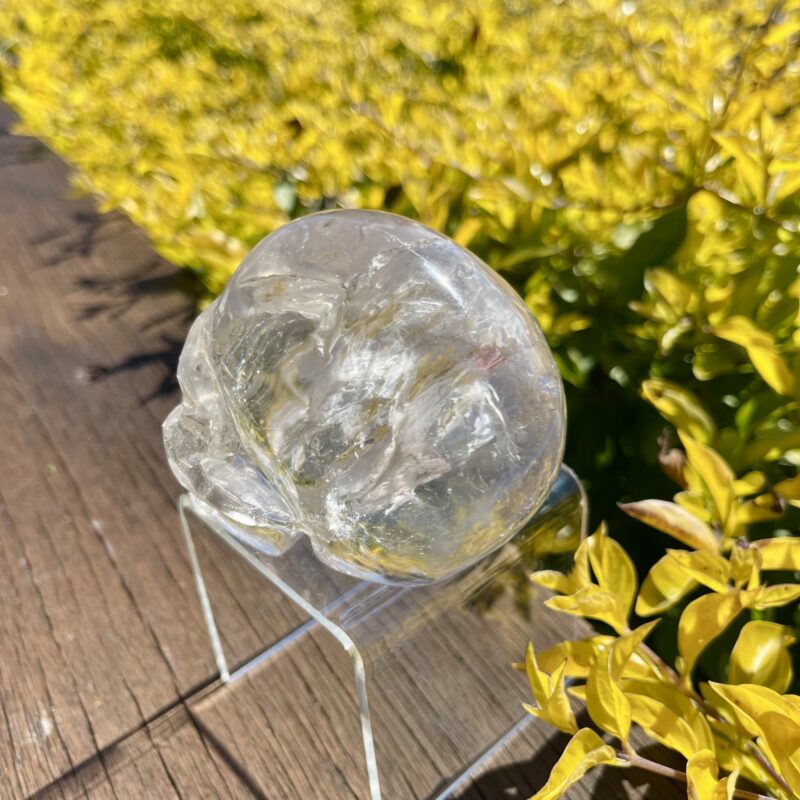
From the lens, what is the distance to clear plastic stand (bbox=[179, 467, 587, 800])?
73cm

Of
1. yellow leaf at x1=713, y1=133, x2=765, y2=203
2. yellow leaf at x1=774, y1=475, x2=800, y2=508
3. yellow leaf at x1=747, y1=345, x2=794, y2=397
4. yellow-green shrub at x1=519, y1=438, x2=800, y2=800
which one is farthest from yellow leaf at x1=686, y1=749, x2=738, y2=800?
yellow leaf at x1=713, y1=133, x2=765, y2=203

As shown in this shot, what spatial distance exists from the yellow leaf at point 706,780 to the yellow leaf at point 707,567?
116 millimetres

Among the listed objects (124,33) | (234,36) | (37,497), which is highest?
(234,36)

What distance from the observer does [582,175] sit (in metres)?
0.90

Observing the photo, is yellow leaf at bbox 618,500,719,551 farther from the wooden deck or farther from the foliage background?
the wooden deck

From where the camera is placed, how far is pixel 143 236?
1.79 metres

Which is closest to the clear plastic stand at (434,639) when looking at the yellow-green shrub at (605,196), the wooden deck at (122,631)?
the wooden deck at (122,631)

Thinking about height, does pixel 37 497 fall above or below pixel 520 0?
below

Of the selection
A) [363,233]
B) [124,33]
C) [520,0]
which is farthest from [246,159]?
[124,33]

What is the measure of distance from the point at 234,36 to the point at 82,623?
1.46 m

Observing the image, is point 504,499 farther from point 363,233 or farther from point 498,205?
point 498,205

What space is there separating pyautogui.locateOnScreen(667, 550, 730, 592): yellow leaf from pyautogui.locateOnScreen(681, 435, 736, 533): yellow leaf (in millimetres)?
72

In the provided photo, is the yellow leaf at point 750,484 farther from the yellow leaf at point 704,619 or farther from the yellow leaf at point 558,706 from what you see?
the yellow leaf at point 558,706

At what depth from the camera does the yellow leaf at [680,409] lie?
702mm
